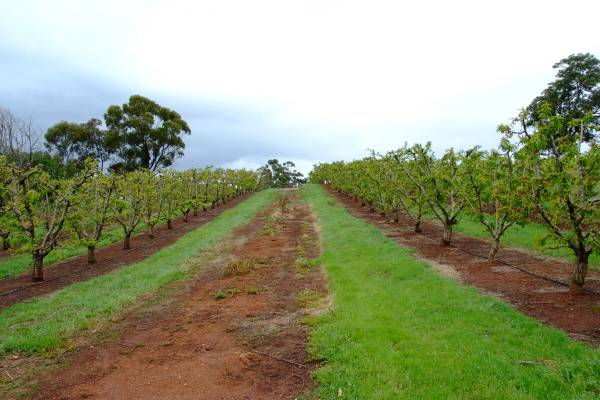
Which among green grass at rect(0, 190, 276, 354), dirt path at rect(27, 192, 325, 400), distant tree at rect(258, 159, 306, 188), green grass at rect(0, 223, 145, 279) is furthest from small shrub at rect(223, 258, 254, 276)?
distant tree at rect(258, 159, 306, 188)

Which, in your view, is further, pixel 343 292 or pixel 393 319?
pixel 343 292

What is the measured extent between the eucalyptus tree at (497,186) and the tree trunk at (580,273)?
149cm

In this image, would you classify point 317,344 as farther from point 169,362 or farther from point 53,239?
point 53,239

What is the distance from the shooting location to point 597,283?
31.4 ft

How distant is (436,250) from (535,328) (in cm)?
814

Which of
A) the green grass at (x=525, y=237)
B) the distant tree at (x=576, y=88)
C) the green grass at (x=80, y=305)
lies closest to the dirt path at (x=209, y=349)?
the green grass at (x=80, y=305)

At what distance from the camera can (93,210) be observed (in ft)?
55.5

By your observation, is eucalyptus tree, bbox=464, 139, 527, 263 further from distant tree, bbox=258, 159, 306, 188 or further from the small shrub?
distant tree, bbox=258, 159, 306, 188

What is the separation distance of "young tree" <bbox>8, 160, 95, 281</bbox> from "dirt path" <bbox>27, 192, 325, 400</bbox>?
5323 mm

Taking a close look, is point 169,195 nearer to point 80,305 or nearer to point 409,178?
point 409,178

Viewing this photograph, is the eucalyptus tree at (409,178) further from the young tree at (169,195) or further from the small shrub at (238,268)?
the young tree at (169,195)

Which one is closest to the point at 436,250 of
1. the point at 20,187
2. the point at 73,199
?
the point at 73,199

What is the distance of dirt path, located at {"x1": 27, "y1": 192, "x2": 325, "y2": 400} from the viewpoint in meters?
5.71

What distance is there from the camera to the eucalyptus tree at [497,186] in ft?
31.7
